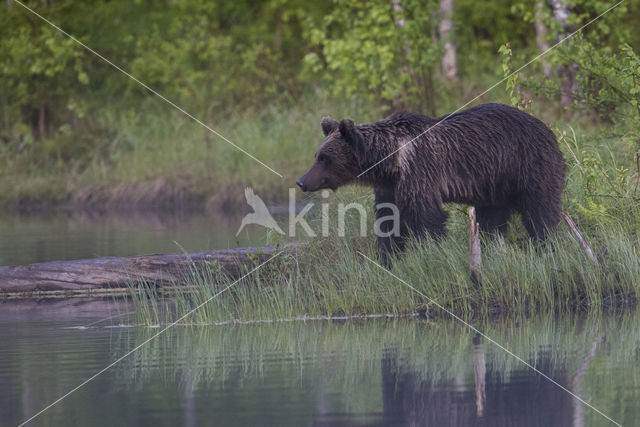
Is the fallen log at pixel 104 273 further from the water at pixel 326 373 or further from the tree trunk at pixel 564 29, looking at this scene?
the tree trunk at pixel 564 29

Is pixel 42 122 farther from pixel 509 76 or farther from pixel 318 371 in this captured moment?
pixel 318 371

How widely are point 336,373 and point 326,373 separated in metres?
0.06

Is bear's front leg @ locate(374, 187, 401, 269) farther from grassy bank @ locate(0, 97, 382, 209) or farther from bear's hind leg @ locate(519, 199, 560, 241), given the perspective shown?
grassy bank @ locate(0, 97, 382, 209)

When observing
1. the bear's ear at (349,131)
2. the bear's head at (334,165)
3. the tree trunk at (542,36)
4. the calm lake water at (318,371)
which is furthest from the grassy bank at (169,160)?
the calm lake water at (318,371)

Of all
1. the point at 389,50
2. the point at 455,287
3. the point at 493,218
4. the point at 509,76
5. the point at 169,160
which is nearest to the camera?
the point at 455,287

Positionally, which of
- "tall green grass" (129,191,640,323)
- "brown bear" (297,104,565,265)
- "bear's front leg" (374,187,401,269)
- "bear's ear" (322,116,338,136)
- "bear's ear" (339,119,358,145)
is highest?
"bear's ear" (322,116,338,136)

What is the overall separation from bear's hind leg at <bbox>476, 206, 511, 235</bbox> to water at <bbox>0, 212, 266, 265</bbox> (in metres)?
2.48

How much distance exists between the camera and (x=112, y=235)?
15180 mm

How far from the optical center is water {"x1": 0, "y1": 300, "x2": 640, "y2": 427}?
5613 millimetres

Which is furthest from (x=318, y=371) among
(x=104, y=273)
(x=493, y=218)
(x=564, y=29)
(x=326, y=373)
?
(x=564, y=29)

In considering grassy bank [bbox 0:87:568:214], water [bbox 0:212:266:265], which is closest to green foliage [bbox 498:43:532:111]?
water [bbox 0:212:266:265]

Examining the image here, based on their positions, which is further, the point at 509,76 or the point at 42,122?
the point at 42,122

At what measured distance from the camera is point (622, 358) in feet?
22.5

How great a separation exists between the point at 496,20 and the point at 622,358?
2205 centimetres
